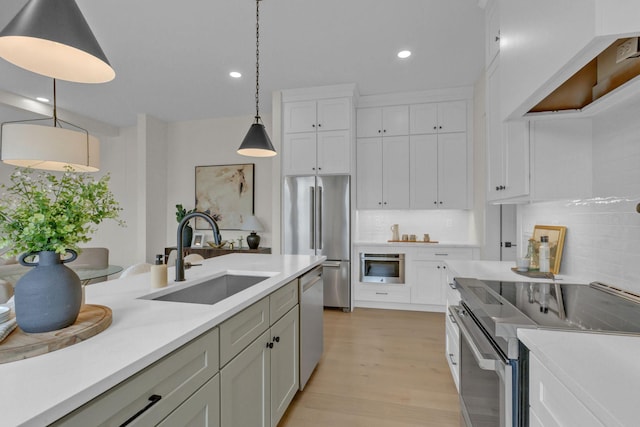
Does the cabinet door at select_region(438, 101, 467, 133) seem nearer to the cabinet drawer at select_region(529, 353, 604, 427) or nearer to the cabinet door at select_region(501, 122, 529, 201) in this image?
the cabinet door at select_region(501, 122, 529, 201)

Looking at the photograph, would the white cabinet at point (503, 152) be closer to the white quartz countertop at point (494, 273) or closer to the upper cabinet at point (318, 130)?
the white quartz countertop at point (494, 273)

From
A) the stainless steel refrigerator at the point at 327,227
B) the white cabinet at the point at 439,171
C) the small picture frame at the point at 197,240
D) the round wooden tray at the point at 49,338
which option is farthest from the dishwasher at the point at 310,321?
the small picture frame at the point at 197,240

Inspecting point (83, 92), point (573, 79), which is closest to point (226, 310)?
point (573, 79)

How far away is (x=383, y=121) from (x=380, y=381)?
3.31 meters

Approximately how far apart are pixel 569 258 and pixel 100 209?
8.00 feet

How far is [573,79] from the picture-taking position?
1.26m

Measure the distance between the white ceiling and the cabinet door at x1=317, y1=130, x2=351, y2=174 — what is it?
0.68 meters

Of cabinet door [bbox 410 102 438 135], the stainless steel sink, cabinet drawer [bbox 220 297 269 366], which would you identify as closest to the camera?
cabinet drawer [bbox 220 297 269 366]

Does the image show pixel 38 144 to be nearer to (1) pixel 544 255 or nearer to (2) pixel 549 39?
(2) pixel 549 39

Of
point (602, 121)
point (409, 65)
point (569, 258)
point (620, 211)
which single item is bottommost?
point (569, 258)

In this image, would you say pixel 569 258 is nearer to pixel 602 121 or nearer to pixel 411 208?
pixel 602 121

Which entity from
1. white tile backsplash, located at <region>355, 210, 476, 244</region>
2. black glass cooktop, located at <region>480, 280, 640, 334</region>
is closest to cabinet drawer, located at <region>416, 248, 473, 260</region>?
white tile backsplash, located at <region>355, 210, 476, 244</region>

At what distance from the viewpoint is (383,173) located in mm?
4332

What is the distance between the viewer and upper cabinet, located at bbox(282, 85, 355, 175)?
13.3 ft
